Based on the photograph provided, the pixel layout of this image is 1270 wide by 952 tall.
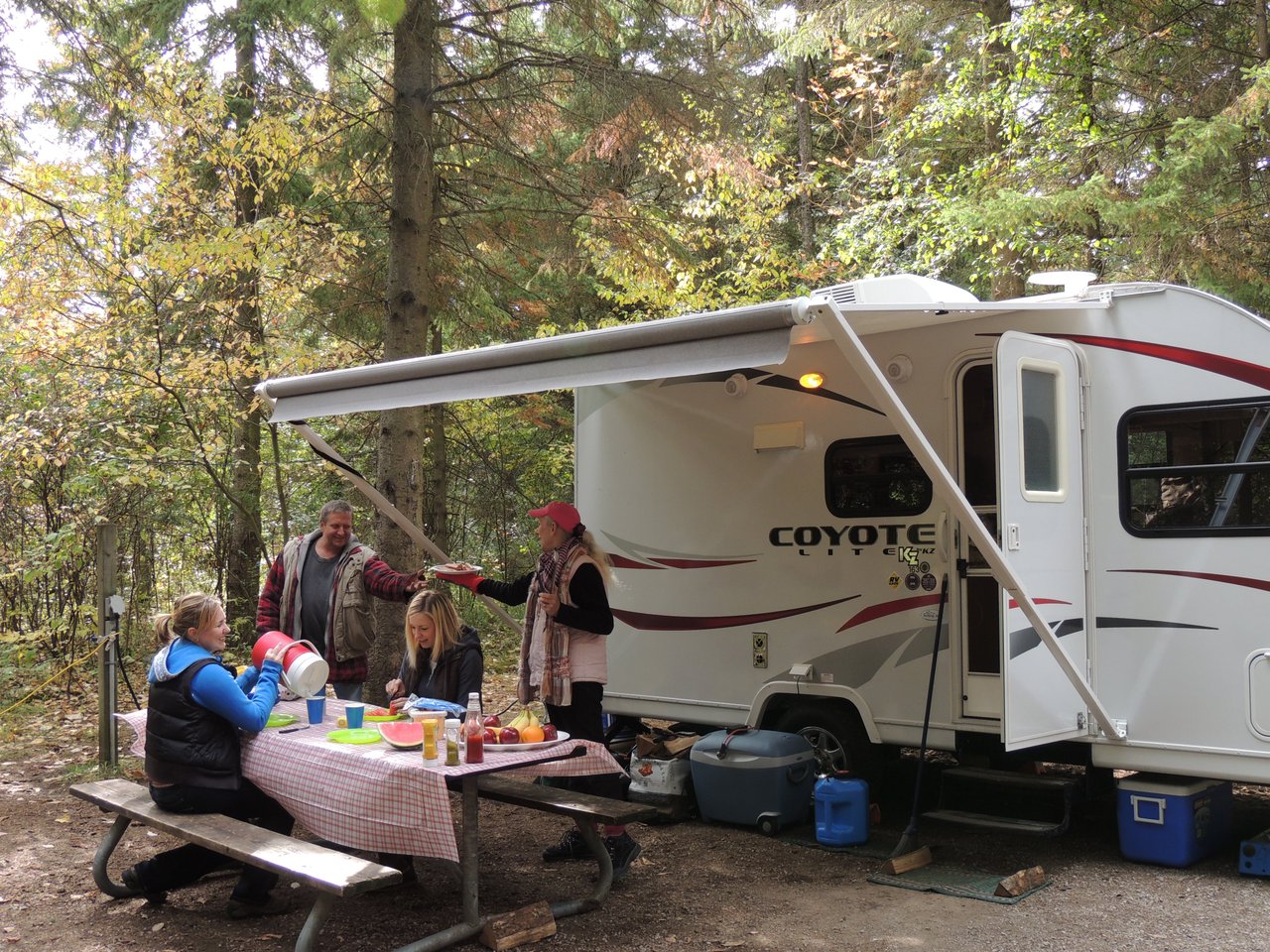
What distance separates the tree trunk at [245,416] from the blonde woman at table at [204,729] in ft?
17.6

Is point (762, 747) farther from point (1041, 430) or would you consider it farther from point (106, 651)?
point (106, 651)

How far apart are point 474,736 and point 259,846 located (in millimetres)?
837

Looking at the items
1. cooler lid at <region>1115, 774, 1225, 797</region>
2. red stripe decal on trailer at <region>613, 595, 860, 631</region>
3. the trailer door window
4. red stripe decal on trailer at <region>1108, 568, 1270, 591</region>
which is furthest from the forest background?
cooler lid at <region>1115, 774, 1225, 797</region>

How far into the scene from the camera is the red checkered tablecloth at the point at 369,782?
13.0ft

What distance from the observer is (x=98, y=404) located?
9.75 m

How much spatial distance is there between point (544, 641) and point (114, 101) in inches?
211

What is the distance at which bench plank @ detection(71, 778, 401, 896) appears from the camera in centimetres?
368

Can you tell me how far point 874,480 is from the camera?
598 cm

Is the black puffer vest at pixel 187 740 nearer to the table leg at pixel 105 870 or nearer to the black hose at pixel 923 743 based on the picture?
the table leg at pixel 105 870

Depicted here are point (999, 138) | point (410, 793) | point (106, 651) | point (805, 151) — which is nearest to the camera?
point (410, 793)

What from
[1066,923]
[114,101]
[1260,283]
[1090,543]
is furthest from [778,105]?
[1066,923]

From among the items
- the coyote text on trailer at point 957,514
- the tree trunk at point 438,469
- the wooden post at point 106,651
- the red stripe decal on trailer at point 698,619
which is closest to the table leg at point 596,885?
the coyote text on trailer at point 957,514

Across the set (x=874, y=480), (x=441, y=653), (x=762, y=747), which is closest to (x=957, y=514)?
(x=874, y=480)

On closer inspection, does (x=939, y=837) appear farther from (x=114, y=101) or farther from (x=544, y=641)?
(x=114, y=101)
